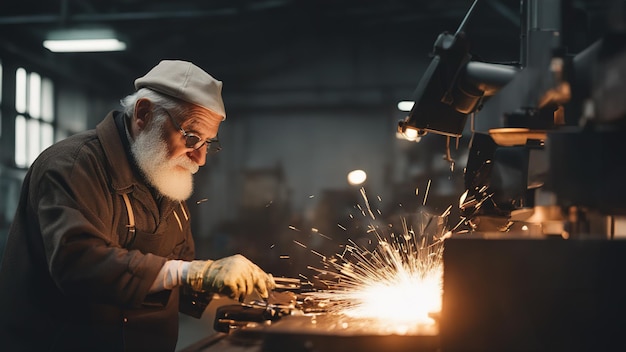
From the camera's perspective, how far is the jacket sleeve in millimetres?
1572

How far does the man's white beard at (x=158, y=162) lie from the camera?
1935 millimetres

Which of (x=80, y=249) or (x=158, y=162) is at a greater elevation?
(x=158, y=162)

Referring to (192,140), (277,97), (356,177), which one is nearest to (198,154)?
(192,140)

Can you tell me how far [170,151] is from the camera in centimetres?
203

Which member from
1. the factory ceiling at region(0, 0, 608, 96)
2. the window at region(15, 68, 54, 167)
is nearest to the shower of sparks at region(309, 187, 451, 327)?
the factory ceiling at region(0, 0, 608, 96)

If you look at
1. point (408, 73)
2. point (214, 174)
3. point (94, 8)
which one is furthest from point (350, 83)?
point (94, 8)

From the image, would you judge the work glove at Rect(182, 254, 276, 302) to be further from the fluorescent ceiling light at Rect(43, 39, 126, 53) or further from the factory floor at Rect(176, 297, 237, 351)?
the fluorescent ceiling light at Rect(43, 39, 126, 53)

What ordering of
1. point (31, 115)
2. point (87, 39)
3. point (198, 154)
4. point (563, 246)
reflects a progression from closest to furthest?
point (563, 246) → point (198, 154) → point (87, 39) → point (31, 115)

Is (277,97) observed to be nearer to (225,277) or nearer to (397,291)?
(397,291)

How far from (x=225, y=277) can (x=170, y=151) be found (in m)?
0.54

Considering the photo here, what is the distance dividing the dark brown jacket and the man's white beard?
0.04 metres

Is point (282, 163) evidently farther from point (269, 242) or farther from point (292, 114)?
point (269, 242)

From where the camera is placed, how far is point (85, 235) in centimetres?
161

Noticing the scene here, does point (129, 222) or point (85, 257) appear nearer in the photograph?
point (85, 257)
